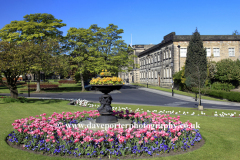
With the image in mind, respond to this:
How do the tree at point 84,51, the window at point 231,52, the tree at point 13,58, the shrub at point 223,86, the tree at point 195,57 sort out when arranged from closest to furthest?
the tree at point 13,58, the shrub at point 223,86, the tree at point 195,57, the tree at point 84,51, the window at point 231,52

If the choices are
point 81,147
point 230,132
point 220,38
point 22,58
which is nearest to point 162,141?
point 81,147

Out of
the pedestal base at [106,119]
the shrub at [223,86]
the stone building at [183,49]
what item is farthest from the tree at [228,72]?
the pedestal base at [106,119]

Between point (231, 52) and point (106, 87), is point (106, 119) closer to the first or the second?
point (106, 87)

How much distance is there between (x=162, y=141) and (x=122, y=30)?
37.2 meters

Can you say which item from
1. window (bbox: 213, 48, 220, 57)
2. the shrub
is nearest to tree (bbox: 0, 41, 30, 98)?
the shrub

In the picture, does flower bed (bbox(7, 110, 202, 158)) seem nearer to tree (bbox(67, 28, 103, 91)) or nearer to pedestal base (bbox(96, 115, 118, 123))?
pedestal base (bbox(96, 115, 118, 123))

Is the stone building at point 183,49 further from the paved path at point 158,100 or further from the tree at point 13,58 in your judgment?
the tree at point 13,58

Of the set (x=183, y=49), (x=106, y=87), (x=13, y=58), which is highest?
(x=183, y=49)

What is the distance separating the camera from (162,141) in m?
7.71

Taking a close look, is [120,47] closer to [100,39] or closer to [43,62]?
[100,39]

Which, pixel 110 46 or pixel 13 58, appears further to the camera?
pixel 110 46

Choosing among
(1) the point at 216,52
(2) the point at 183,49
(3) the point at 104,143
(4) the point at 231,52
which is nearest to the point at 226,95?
(2) the point at 183,49

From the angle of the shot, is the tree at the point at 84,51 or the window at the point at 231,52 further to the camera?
the window at the point at 231,52

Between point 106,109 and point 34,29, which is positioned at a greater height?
point 34,29
